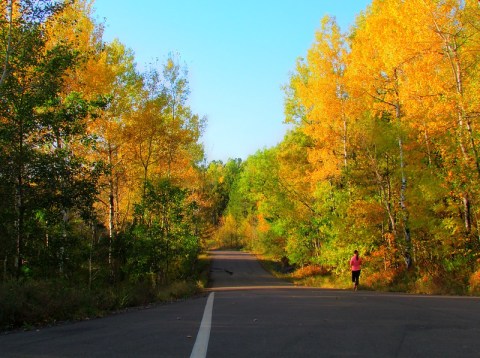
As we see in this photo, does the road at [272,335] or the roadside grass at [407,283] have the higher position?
the road at [272,335]

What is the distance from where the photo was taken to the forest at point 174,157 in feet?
40.9

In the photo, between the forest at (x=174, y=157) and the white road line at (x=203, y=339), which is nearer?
the white road line at (x=203, y=339)

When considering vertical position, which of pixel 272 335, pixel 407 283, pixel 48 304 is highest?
pixel 48 304

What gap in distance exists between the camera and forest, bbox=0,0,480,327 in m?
12.5

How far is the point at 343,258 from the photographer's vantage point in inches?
860

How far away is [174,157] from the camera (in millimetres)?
27031

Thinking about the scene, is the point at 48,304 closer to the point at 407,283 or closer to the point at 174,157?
the point at 407,283

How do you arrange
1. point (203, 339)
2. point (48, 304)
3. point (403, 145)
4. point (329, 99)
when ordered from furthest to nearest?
point (329, 99)
point (403, 145)
point (48, 304)
point (203, 339)

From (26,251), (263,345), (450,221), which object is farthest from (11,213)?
(450,221)

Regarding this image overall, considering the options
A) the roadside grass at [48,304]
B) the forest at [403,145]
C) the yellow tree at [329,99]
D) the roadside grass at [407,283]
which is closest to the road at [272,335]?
the roadside grass at [48,304]

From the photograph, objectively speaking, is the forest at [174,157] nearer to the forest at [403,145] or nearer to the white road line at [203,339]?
the forest at [403,145]

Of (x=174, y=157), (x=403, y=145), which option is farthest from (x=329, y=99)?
(x=174, y=157)

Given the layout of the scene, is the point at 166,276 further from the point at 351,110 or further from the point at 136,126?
the point at 351,110

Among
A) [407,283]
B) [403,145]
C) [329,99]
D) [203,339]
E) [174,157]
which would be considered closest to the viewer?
[203,339]
